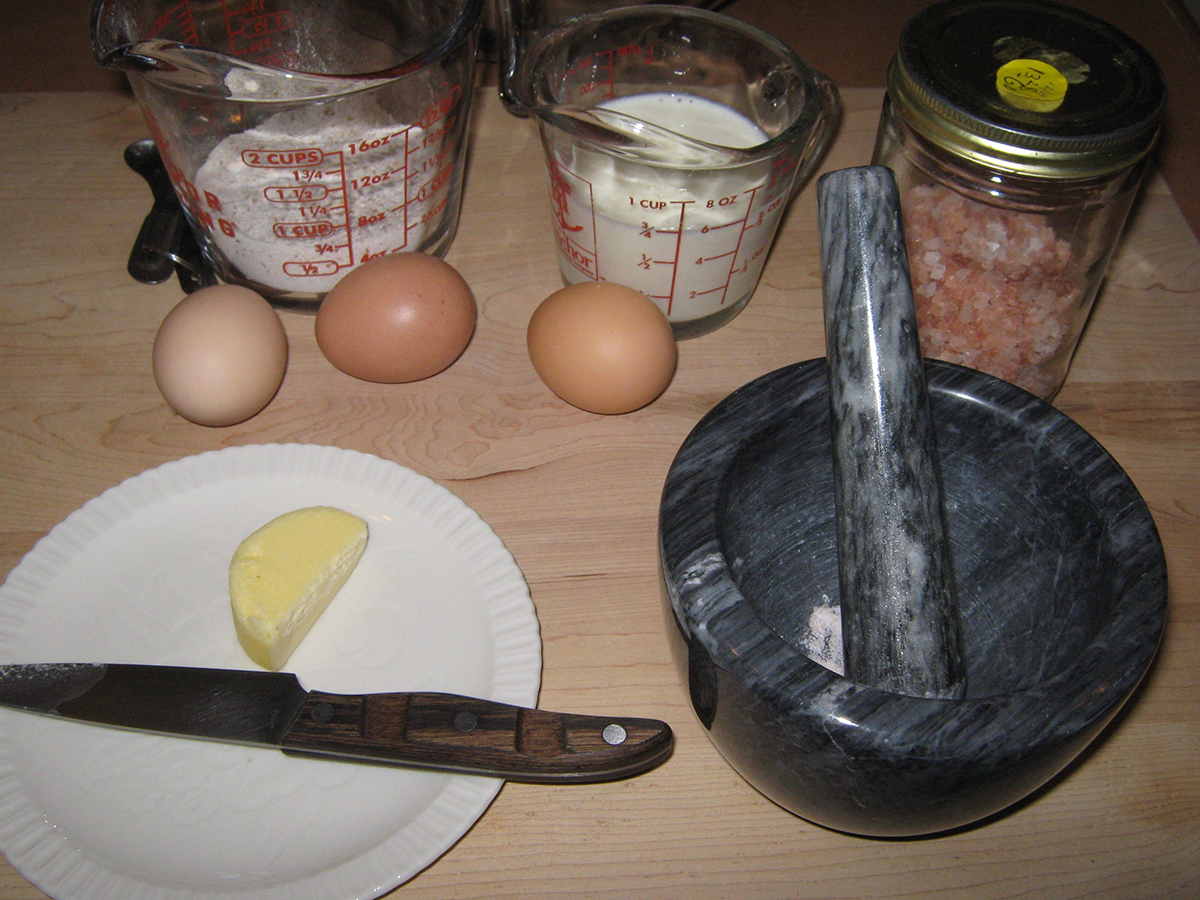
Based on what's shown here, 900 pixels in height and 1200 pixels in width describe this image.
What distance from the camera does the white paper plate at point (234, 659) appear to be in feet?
2.04

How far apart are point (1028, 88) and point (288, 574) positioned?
0.72m

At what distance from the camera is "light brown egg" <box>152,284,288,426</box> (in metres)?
0.84

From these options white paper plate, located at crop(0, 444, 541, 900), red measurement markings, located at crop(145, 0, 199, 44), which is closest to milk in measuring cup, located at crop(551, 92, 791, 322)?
white paper plate, located at crop(0, 444, 541, 900)

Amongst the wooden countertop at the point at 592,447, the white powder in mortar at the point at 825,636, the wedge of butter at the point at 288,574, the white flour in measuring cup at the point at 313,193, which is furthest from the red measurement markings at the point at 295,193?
the white powder in mortar at the point at 825,636

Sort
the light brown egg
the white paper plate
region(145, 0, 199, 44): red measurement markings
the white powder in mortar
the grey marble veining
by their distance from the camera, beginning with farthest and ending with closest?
region(145, 0, 199, 44): red measurement markings, the light brown egg, the white powder in mortar, the white paper plate, the grey marble veining

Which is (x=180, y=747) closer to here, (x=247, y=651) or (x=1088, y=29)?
(x=247, y=651)

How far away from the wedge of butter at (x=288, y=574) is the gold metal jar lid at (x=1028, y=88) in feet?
1.96

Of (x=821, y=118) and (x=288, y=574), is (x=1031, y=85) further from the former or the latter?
(x=288, y=574)

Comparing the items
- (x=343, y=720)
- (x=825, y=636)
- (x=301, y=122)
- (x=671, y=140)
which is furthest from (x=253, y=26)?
(x=825, y=636)

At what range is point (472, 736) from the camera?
0.62m

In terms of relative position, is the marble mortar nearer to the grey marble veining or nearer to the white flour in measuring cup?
the grey marble veining

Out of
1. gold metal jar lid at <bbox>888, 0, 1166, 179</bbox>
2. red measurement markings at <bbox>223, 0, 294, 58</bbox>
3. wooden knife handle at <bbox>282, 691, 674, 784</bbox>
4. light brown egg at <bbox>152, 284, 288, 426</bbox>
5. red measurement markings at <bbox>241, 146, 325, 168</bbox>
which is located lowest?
wooden knife handle at <bbox>282, 691, 674, 784</bbox>

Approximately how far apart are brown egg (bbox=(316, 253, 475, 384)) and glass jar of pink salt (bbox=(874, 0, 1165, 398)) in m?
0.45

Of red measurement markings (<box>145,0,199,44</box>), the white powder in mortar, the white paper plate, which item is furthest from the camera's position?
red measurement markings (<box>145,0,199,44</box>)
